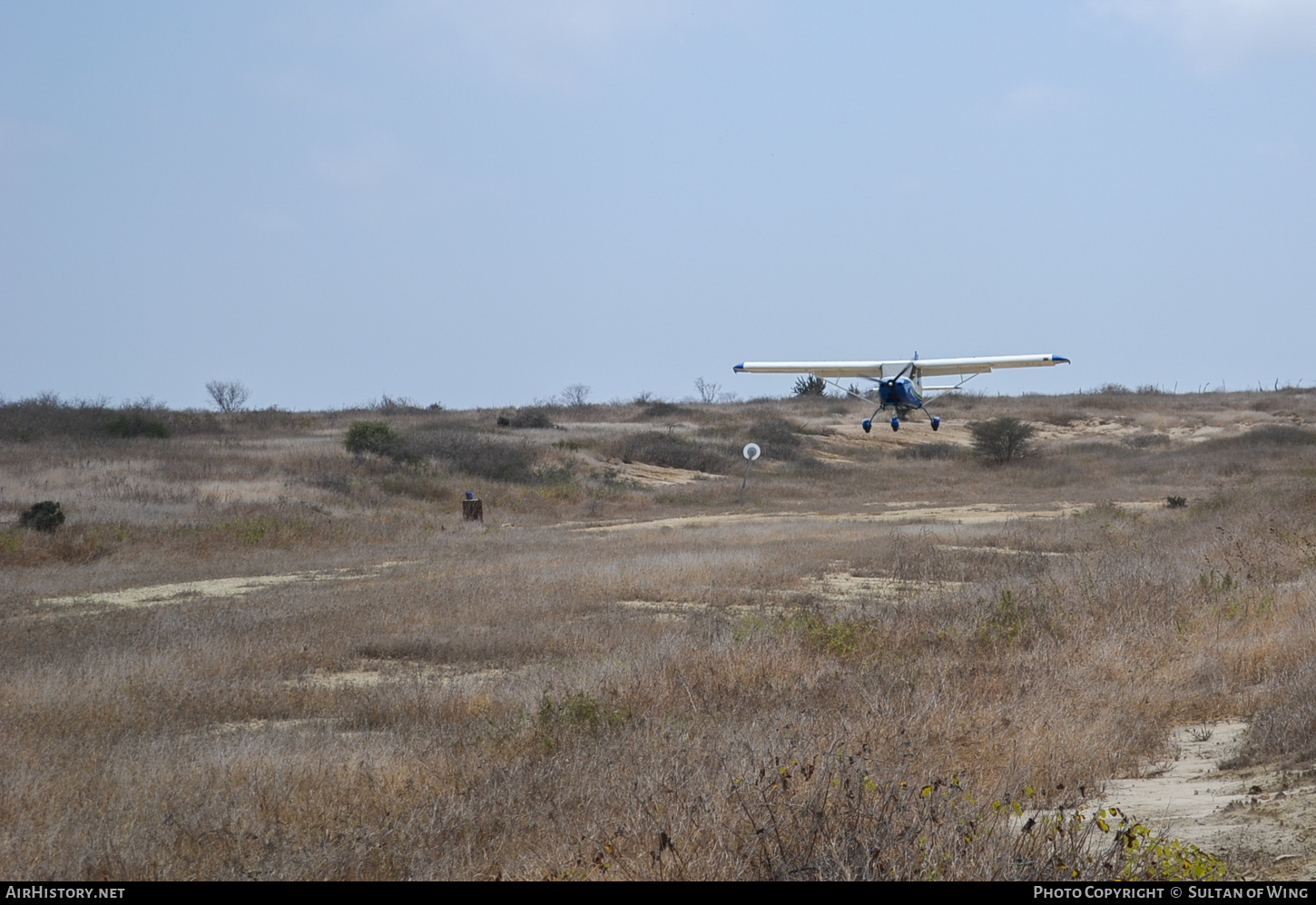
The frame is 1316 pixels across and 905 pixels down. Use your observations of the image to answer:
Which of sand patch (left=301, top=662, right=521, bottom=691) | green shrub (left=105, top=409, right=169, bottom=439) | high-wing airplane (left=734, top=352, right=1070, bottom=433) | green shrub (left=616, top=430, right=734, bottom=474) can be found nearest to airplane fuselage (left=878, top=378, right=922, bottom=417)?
high-wing airplane (left=734, top=352, right=1070, bottom=433)

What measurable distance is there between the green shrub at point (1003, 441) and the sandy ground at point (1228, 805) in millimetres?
47754

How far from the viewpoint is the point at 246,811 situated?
17.9ft

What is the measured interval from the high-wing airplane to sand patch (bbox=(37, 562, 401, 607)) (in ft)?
58.2

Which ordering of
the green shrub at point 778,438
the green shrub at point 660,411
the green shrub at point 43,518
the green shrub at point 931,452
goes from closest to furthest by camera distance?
1. the green shrub at point 43,518
2. the green shrub at point 778,438
3. the green shrub at point 931,452
4. the green shrub at point 660,411

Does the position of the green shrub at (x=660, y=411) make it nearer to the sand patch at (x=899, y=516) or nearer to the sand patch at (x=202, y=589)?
the sand patch at (x=899, y=516)

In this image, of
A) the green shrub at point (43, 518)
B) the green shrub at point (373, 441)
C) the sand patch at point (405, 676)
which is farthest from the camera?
the green shrub at point (373, 441)

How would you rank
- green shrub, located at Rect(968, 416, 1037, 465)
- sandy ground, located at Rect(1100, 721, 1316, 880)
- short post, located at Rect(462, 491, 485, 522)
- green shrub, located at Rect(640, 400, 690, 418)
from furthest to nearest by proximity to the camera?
1. green shrub, located at Rect(640, 400, 690, 418)
2. green shrub, located at Rect(968, 416, 1037, 465)
3. short post, located at Rect(462, 491, 485, 522)
4. sandy ground, located at Rect(1100, 721, 1316, 880)

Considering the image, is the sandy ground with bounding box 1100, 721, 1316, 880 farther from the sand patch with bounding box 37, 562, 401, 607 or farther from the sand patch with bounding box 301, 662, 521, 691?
the sand patch with bounding box 37, 562, 401, 607

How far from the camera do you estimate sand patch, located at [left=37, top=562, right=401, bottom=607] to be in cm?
1553

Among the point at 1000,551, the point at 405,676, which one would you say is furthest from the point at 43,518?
the point at 1000,551

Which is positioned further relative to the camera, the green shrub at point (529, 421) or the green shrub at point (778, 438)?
the green shrub at point (529, 421)

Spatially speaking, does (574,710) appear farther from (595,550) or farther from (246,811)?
(595,550)

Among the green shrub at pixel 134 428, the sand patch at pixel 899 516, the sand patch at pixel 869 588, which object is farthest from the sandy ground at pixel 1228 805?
the green shrub at pixel 134 428

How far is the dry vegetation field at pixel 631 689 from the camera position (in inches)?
189
